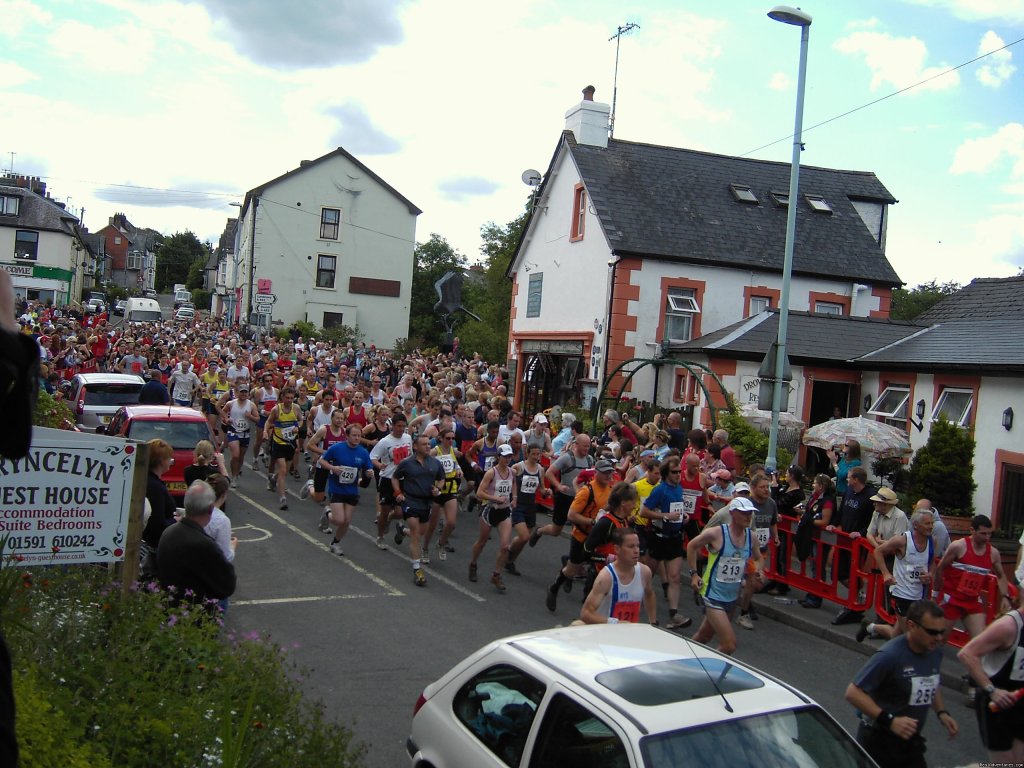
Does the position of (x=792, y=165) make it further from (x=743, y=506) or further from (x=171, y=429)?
(x=171, y=429)

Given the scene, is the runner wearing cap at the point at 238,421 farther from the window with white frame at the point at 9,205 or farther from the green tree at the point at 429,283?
the window with white frame at the point at 9,205

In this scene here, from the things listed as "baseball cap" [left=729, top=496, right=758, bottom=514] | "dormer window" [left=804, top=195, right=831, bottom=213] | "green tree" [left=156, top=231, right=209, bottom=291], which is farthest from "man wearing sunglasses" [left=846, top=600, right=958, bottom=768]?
"green tree" [left=156, top=231, right=209, bottom=291]

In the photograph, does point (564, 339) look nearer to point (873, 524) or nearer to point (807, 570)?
point (807, 570)

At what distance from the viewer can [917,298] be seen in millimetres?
63375

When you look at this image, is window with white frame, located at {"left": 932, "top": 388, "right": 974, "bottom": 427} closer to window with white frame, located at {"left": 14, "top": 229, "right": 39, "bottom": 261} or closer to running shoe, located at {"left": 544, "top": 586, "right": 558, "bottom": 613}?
running shoe, located at {"left": 544, "top": 586, "right": 558, "bottom": 613}

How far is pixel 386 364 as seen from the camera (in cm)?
3272

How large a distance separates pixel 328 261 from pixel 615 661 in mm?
50850

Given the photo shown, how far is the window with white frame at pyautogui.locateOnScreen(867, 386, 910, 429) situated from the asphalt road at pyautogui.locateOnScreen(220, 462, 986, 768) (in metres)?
8.66

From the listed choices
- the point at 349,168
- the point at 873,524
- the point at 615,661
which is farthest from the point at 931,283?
the point at 615,661

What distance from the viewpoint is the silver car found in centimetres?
1602

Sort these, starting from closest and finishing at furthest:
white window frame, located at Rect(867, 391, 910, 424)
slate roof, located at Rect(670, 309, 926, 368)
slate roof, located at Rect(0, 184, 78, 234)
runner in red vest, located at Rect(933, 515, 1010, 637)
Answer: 1. runner in red vest, located at Rect(933, 515, 1010, 637)
2. white window frame, located at Rect(867, 391, 910, 424)
3. slate roof, located at Rect(670, 309, 926, 368)
4. slate roof, located at Rect(0, 184, 78, 234)

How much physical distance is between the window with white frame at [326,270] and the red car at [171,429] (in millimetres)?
40643

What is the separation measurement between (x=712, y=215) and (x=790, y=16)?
13.5 m

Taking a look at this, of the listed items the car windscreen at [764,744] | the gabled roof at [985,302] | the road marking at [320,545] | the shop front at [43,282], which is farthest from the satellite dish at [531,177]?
the shop front at [43,282]
